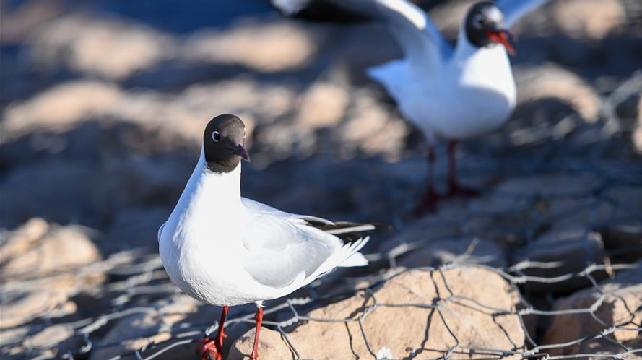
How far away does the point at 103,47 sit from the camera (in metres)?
7.35

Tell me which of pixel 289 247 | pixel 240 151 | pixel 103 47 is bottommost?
pixel 289 247

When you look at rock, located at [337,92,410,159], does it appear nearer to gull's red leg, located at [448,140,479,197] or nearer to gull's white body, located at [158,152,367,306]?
gull's red leg, located at [448,140,479,197]

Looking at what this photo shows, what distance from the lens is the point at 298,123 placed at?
207 inches

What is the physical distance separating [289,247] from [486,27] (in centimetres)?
162

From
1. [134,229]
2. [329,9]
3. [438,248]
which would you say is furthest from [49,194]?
[438,248]

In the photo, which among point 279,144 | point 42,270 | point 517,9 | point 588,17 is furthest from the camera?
point 588,17

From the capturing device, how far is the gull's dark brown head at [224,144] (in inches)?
91.9

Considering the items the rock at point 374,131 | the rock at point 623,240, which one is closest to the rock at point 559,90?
the rock at point 374,131

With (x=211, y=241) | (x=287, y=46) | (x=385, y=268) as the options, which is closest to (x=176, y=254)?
(x=211, y=241)

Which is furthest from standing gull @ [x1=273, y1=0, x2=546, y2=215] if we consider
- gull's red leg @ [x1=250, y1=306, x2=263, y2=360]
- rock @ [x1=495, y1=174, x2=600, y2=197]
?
gull's red leg @ [x1=250, y1=306, x2=263, y2=360]

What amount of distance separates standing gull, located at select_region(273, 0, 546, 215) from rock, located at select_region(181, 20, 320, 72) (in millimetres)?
2693

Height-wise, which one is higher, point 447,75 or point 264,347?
point 447,75

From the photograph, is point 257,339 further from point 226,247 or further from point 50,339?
point 50,339

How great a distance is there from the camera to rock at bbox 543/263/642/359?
253cm
